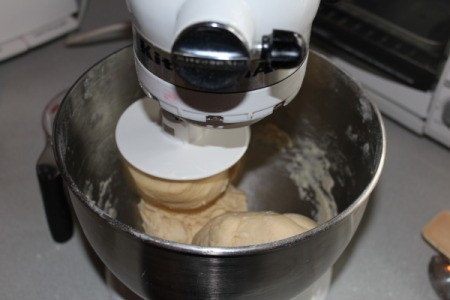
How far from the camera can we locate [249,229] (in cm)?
61

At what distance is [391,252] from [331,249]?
22cm

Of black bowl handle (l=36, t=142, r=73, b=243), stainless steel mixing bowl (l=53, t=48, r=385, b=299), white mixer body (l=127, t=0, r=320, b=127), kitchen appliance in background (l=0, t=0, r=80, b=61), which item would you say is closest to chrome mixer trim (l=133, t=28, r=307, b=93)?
white mixer body (l=127, t=0, r=320, b=127)

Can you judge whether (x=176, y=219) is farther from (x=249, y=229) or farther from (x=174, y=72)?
(x=174, y=72)

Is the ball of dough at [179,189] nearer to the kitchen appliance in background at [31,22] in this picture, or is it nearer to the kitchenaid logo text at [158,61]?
the kitchenaid logo text at [158,61]

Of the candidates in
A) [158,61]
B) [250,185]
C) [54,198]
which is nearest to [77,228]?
[54,198]

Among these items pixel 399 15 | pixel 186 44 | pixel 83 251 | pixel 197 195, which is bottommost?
pixel 83 251

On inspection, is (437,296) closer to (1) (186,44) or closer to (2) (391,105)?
(2) (391,105)

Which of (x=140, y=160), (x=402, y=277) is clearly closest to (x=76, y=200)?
(x=140, y=160)

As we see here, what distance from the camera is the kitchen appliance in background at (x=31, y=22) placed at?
2.87ft

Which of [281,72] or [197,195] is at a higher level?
[281,72]

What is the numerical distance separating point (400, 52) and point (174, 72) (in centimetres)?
43

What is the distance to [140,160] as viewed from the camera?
58 centimetres

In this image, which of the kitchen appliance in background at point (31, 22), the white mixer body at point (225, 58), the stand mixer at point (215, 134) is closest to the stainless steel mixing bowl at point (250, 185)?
the stand mixer at point (215, 134)

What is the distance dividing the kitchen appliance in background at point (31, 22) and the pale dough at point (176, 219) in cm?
37
